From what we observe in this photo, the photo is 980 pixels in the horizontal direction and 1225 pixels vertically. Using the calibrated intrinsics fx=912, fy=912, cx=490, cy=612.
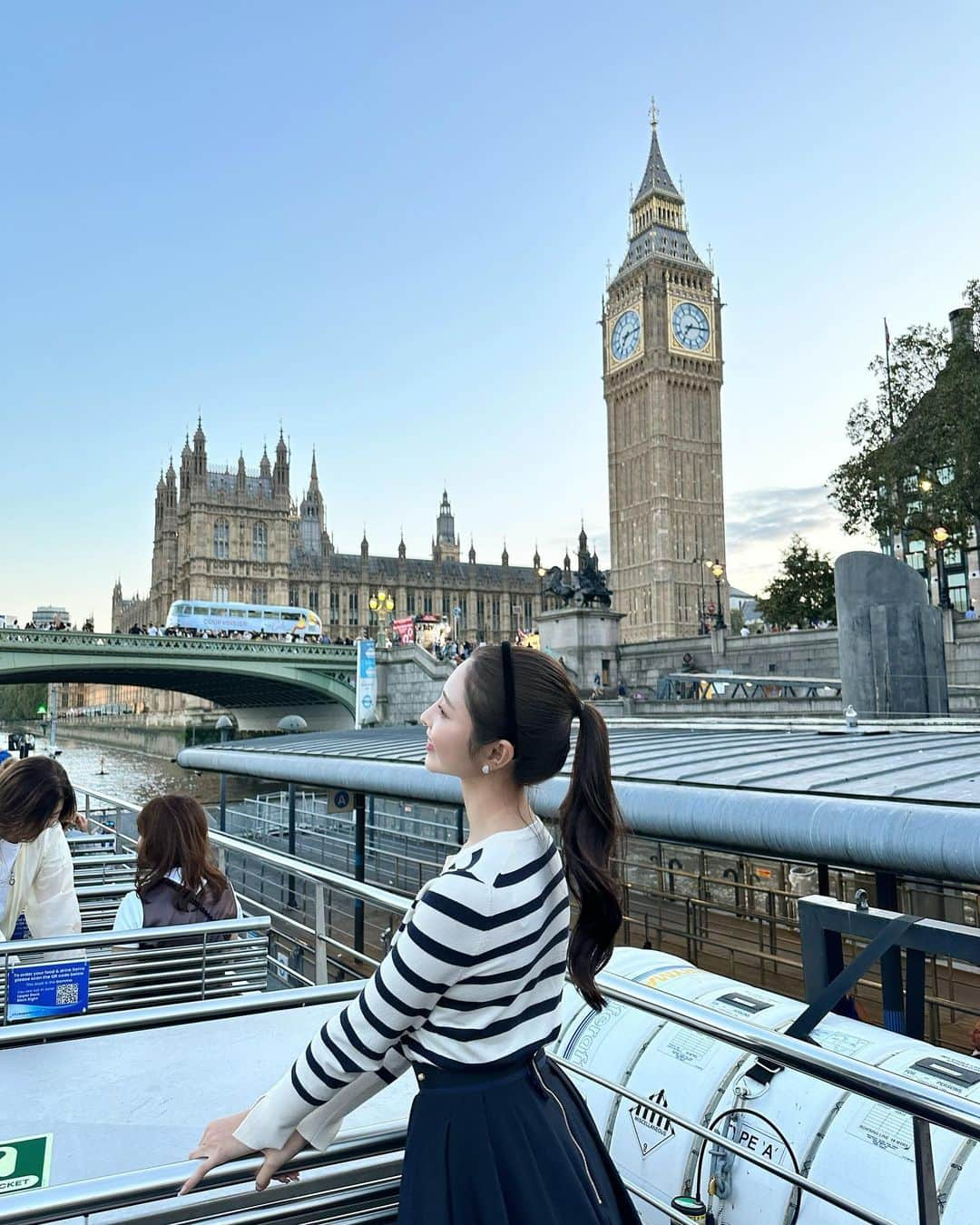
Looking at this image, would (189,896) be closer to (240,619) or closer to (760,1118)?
(760,1118)

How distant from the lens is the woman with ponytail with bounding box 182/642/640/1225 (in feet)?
5.56

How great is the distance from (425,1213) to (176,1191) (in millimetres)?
507

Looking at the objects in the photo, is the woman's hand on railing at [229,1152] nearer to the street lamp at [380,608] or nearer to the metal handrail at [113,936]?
the metal handrail at [113,936]

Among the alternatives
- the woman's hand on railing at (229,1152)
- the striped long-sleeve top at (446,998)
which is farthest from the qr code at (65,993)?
the striped long-sleeve top at (446,998)

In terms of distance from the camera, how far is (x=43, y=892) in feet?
13.9

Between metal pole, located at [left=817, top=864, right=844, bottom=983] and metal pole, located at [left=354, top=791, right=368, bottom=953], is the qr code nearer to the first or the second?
metal pole, located at [left=817, top=864, right=844, bottom=983]

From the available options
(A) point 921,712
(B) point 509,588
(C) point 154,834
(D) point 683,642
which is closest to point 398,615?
(B) point 509,588

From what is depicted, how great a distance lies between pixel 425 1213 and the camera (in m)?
1.70

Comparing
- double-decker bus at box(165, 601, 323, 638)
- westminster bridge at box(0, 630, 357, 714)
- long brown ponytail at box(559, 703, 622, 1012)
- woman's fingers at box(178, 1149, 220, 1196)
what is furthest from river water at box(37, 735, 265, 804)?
woman's fingers at box(178, 1149, 220, 1196)

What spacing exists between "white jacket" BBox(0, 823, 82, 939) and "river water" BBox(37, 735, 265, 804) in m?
30.1

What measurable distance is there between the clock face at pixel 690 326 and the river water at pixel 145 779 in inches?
2399

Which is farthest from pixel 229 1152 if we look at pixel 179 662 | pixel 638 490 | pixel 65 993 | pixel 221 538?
pixel 221 538

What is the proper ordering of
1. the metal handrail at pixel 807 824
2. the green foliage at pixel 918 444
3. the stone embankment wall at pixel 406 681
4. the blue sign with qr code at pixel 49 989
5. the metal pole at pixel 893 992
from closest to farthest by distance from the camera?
the blue sign with qr code at pixel 49 989 < the metal handrail at pixel 807 824 < the metal pole at pixel 893 992 < the green foliage at pixel 918 444 < the stone embankment wall at pixel 406 681

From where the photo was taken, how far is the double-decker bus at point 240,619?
216 ft
